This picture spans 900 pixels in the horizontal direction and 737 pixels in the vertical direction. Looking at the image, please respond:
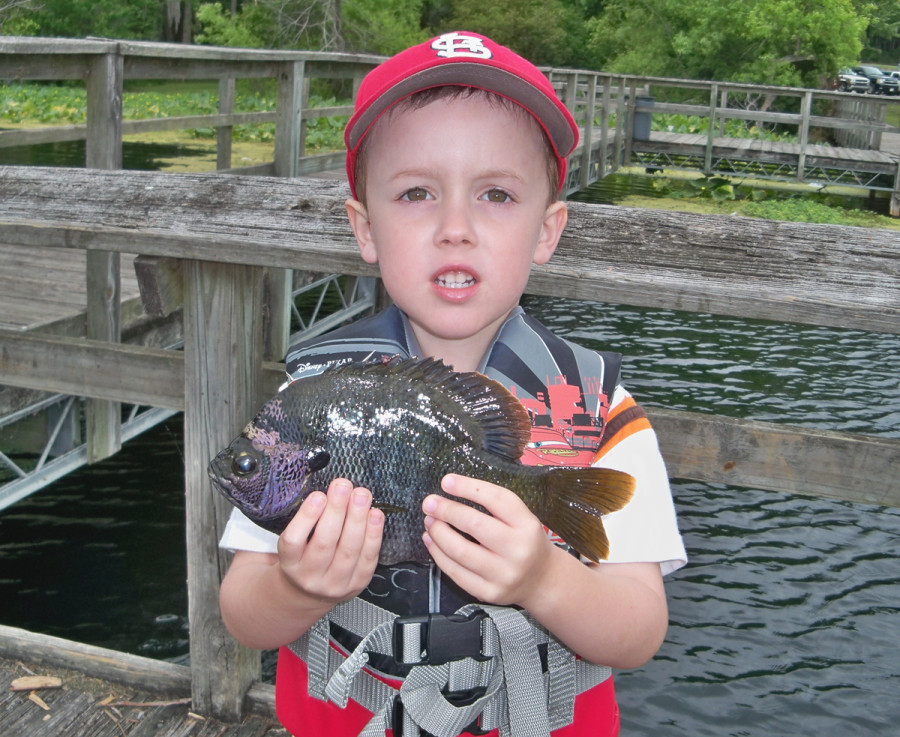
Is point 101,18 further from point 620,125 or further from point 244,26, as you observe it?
point 620,125

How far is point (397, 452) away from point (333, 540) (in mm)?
171

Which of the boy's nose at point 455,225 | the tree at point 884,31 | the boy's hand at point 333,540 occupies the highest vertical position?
the tree at point 884,31

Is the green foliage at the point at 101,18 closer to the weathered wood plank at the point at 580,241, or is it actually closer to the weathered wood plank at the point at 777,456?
the weathered wood plank at the point at 580,241

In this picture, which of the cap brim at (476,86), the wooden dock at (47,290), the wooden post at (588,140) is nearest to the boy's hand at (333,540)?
the cap brim at (476,86)

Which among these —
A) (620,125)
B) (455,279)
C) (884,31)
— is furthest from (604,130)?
(884,31)

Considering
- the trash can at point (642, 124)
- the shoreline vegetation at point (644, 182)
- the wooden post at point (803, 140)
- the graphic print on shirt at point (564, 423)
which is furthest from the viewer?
the trash can at point (642, 124)

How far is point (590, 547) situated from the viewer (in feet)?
4.50

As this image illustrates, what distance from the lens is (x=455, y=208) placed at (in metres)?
1.59

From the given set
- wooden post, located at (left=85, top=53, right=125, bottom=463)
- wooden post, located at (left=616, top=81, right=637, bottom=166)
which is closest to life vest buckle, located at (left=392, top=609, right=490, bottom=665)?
wooden post, located at (left=85, top=53, right=125, bottom=463)

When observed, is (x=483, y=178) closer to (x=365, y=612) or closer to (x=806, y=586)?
(x=365, y=612)

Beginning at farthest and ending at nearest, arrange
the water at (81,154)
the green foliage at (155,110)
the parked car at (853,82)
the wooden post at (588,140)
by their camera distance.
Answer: the parked car at (853,82), the green foliage at (155,110), the wooden post at (588,140), the water at (81,154)

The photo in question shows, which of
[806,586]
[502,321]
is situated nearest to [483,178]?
[502,321]

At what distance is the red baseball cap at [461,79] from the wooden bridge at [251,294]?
1.41 feet

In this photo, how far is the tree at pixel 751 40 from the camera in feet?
126
